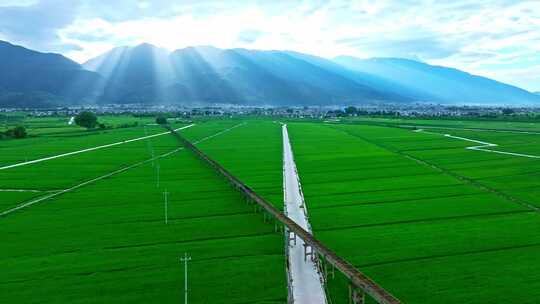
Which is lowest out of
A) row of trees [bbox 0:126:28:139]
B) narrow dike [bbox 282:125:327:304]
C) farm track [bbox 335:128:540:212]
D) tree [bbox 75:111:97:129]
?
narrow dike [bbox 282:125:327:304]

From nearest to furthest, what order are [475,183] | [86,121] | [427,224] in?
[427,224], [475,183], [86,121]

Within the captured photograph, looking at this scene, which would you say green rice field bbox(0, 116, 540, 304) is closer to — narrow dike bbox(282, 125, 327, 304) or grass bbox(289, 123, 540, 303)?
grass bbox(289, 123, 540, 303)

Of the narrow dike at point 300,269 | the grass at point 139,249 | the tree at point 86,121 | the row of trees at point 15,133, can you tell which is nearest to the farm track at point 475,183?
the narrow dike at point 300,269

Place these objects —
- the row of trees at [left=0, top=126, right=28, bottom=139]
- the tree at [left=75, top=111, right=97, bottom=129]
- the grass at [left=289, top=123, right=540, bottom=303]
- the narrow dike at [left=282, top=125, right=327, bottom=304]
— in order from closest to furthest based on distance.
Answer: the narrow dike at [left=282, top=125, right=327, bottom=304]
the grass at [left=289, top=123, right=540, bottom=303]
the row of trees at [left=0, top=126, right=28, bottom=139]
the tree at [left=75, top=111, right=97, bottom=129]

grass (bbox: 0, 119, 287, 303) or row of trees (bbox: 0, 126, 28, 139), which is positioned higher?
row of trees (bbox: 0, 126, 28, 139)

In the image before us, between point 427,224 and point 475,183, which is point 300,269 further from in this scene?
point 475,183

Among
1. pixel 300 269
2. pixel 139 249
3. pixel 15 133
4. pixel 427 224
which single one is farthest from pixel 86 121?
pixel 300 269

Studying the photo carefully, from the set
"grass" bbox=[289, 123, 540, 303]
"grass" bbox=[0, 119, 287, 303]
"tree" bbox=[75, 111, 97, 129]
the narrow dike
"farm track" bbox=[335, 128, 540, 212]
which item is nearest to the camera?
the narrow dike

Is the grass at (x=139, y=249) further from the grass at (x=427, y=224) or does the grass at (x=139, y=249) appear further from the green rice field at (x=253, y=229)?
the grass at (x=427, y=224)

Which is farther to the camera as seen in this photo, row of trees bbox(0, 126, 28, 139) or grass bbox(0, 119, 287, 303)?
row of trees bbox(0, 126, 28, 139)

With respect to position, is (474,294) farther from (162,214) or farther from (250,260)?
(162,214)

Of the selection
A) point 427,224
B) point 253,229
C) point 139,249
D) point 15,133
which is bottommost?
point 139,249

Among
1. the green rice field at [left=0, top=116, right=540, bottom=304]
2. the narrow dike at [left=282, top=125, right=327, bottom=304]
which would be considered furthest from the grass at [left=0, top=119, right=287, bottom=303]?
the narrow dike at [left=282, top=125, right=327, bottom=304]
